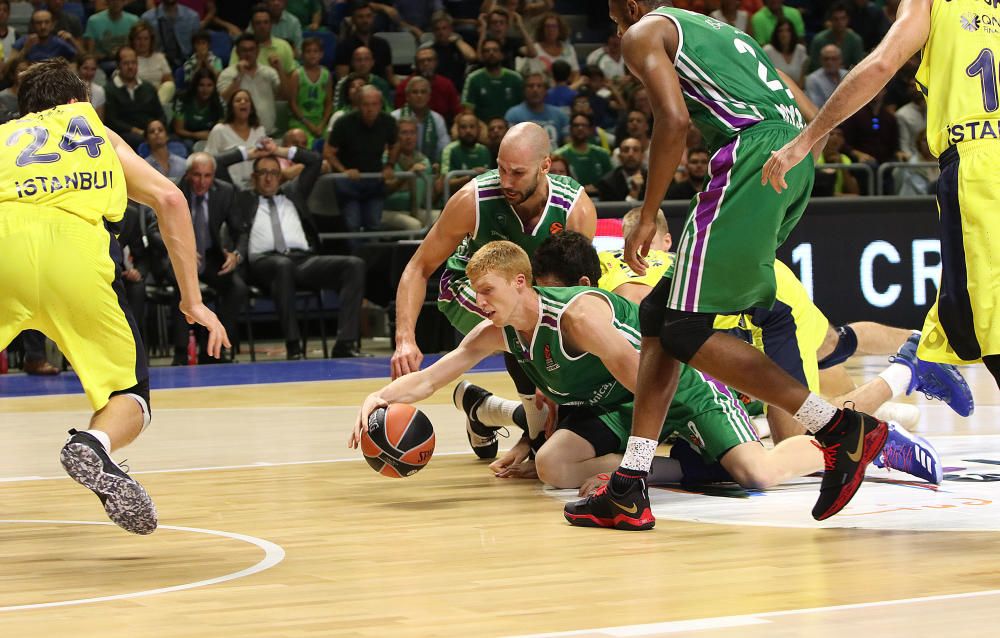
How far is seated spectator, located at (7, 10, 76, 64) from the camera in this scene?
13578mm

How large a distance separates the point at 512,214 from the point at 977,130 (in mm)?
2463

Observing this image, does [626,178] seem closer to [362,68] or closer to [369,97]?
[369,97]

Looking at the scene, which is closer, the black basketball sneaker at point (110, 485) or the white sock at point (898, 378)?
the black basketball sneaker at point (110, 485)

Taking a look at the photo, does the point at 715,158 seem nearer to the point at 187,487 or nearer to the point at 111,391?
the point at 111,391

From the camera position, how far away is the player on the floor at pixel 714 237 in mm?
4902

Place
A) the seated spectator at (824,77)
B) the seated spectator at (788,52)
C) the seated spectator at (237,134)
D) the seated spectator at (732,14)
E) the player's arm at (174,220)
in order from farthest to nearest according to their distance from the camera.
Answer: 1. the seated spectator at (732,14)
2. the seated spectator at (788,52)
3. the seated spectator at (824,77)
4. the seated spectator at (237,134)
5. the player's arm at (174,220)

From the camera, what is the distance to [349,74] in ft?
47.8

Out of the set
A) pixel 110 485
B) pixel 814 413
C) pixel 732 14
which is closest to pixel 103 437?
pixel 110 485

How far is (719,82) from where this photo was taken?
202 inches

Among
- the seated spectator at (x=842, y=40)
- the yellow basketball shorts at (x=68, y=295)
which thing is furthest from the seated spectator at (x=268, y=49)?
the yellow basketball shorts at (x=68, y=295)

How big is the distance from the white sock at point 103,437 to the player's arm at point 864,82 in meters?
2.15

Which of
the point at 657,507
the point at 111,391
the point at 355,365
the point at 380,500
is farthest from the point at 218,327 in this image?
the point at 355,365

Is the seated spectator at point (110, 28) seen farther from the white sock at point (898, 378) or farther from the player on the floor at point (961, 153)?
the player on the floor at point (961, 153)

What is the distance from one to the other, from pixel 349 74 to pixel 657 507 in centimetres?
958
